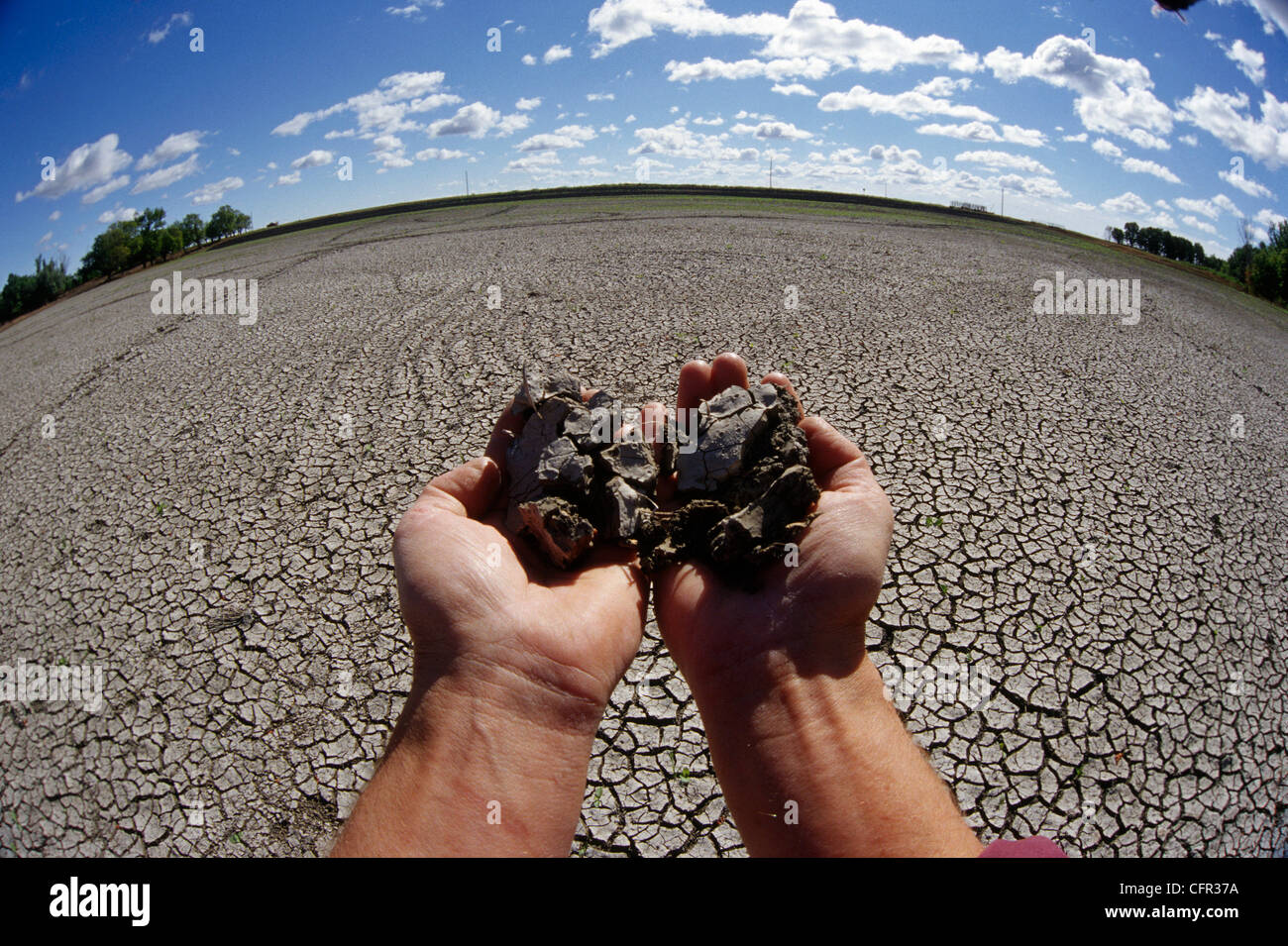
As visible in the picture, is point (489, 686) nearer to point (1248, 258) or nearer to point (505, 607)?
point (505, 607)

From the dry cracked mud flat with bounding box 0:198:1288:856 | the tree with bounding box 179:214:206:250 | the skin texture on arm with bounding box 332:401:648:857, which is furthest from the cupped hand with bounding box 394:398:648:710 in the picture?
the tree with bounding box 179:214:206:250

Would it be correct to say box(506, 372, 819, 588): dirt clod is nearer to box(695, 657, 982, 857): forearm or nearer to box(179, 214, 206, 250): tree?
box(695, 657, 982, 857): forearm

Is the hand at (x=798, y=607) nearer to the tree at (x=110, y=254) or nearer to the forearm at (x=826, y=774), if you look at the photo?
the forearm at (x=826, y=774)

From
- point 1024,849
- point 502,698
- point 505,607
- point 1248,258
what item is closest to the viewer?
point 1024,849

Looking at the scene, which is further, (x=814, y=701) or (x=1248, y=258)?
(x=1248, y=258)

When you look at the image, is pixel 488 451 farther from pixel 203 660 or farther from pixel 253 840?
pixel 203 660

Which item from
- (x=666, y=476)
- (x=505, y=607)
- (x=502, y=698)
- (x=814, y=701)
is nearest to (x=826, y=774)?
(x=814, y=701)

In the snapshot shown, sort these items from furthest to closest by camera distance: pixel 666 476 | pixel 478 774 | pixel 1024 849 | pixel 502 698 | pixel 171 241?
pixel 171 241 < pixel 666 476 < pixel 502 698 < pixel 478 774 < pixel 1024 849
